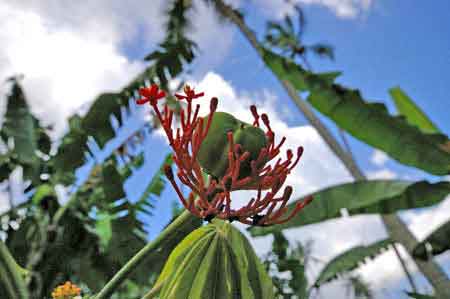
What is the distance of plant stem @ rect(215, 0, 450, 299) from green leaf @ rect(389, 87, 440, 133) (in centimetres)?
90

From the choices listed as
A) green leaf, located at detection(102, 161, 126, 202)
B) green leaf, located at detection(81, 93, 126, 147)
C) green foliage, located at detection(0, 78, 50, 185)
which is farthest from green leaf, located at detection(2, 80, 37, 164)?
green leaf, located at detection(102, 161, 126, 202)

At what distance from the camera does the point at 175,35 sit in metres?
6.33

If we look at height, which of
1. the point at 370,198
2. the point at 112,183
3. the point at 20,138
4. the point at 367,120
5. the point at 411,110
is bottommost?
the point at 370,198

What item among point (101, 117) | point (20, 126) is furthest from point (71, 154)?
point (20, 126)

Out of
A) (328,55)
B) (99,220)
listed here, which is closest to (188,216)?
(99,220)

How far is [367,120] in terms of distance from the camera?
10.5ft

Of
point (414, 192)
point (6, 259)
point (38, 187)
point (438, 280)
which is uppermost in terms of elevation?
point (38, 187)

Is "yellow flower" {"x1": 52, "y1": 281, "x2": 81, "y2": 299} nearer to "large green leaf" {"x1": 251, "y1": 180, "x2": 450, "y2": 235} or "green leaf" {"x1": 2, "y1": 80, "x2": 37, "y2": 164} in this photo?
"large green leaf" {"x1": 251, "y1": 180, "x2": 450, "y2": 235}

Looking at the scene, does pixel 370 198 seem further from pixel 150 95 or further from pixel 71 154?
pixel 150 95

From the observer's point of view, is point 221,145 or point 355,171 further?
point 355,171

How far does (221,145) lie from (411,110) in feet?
12.5

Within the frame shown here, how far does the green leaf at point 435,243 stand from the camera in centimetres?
292

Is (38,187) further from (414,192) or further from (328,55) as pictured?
(328,55)

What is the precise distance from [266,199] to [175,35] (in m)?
5.90
